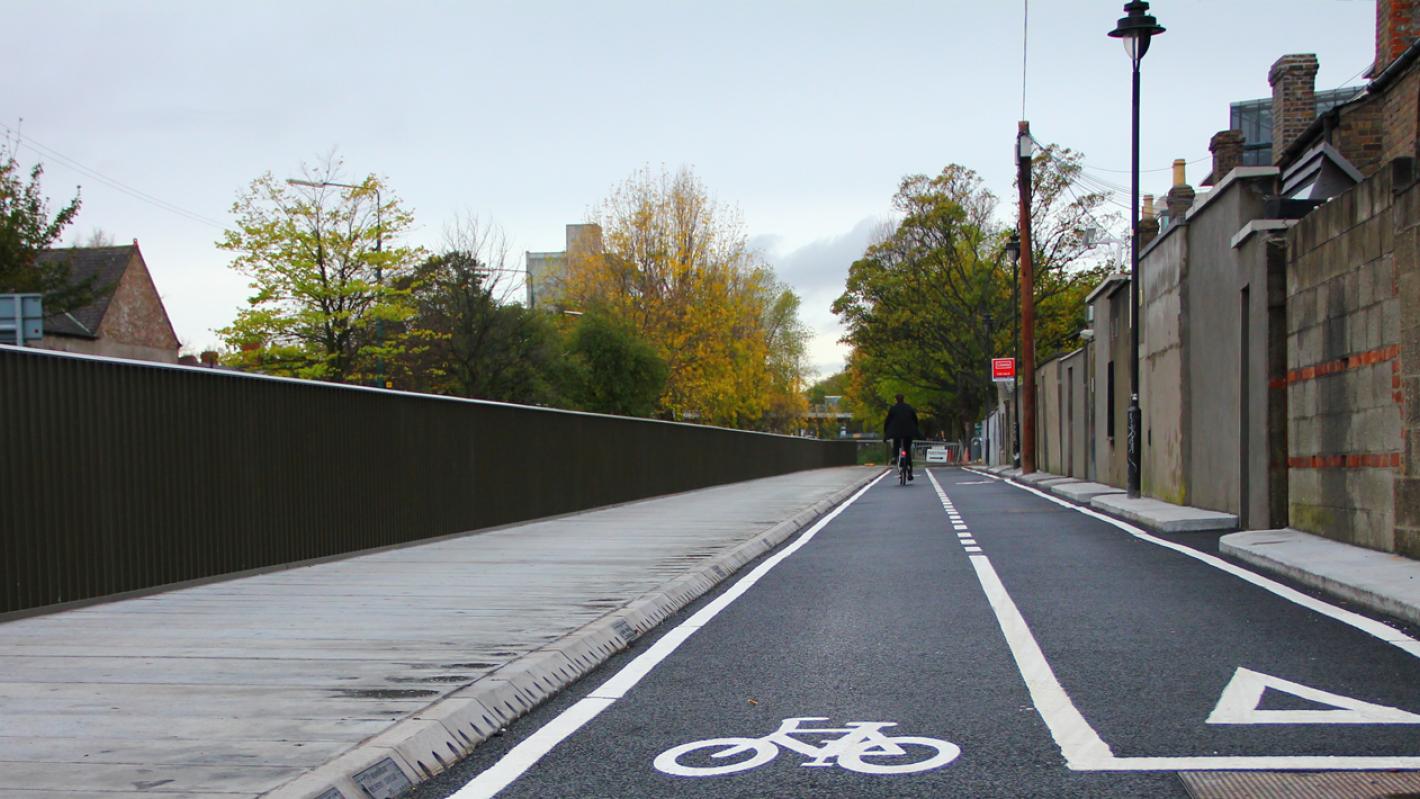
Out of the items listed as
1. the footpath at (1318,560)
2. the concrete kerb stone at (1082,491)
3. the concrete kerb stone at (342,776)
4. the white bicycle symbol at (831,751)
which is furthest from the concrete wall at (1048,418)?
the concrete kerb stone at (342,776)

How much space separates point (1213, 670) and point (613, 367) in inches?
1744

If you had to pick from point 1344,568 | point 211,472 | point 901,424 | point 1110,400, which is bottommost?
point 1344,568

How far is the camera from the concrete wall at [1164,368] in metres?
A: 18.9

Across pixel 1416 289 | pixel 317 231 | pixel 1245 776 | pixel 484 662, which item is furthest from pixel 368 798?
pixel 317 231

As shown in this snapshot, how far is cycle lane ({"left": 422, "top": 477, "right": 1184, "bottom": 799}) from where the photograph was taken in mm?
4301

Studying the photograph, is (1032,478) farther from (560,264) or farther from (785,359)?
(785,359)

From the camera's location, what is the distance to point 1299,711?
17.1ft

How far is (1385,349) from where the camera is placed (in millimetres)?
10414

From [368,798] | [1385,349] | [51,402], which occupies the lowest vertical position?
[368,798]

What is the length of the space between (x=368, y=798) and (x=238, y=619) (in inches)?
160

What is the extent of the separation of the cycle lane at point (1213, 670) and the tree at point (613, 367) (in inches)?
1546

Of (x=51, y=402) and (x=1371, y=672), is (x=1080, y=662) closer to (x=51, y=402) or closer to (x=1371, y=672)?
(x=1371, y=672)

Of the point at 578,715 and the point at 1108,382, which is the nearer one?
the point at 578,715

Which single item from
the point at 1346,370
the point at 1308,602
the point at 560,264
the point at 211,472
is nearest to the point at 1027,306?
the point at 560,264
